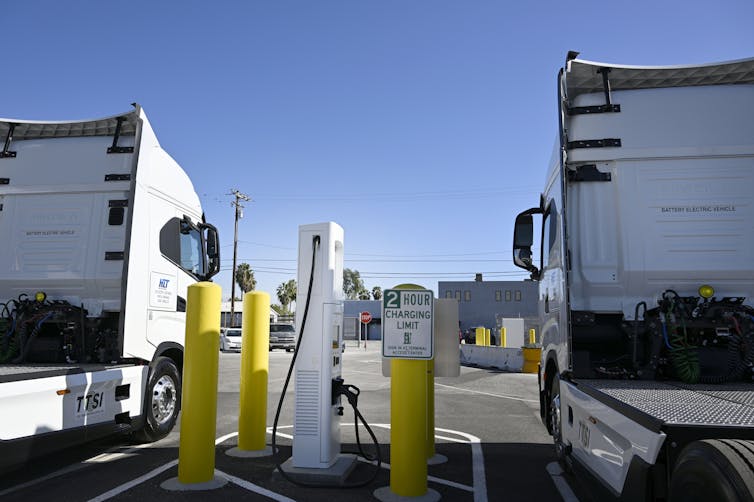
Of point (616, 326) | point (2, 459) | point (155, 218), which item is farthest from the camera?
point (155, 218)

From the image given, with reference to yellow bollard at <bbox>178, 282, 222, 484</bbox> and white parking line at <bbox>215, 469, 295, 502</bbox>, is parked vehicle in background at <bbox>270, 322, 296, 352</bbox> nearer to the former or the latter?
white parking line at <bbox>215, 469, 295, 502</bbox>

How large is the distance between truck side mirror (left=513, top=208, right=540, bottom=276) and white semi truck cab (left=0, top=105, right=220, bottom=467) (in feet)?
14.0

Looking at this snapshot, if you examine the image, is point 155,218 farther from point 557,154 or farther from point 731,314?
point 731,314

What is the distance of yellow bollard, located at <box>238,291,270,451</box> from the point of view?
6090 millimetres

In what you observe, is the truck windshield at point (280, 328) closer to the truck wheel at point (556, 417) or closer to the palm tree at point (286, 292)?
the truck wheel at point (556, 417)

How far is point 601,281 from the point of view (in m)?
5.34

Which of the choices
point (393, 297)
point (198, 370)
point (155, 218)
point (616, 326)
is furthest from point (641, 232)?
point (155, 218)

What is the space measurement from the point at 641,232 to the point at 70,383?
555 centimetres

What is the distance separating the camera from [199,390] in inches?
194

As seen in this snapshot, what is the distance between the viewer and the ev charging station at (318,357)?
5.19 meters

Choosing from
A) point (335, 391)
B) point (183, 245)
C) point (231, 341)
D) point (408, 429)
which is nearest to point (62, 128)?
point (183, 245)

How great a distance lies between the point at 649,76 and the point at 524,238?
2.11 metres

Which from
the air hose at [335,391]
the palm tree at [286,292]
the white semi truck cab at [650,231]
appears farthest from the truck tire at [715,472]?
the palm tree at [286,292]

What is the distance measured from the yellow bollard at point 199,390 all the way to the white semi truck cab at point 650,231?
10.2 feet
